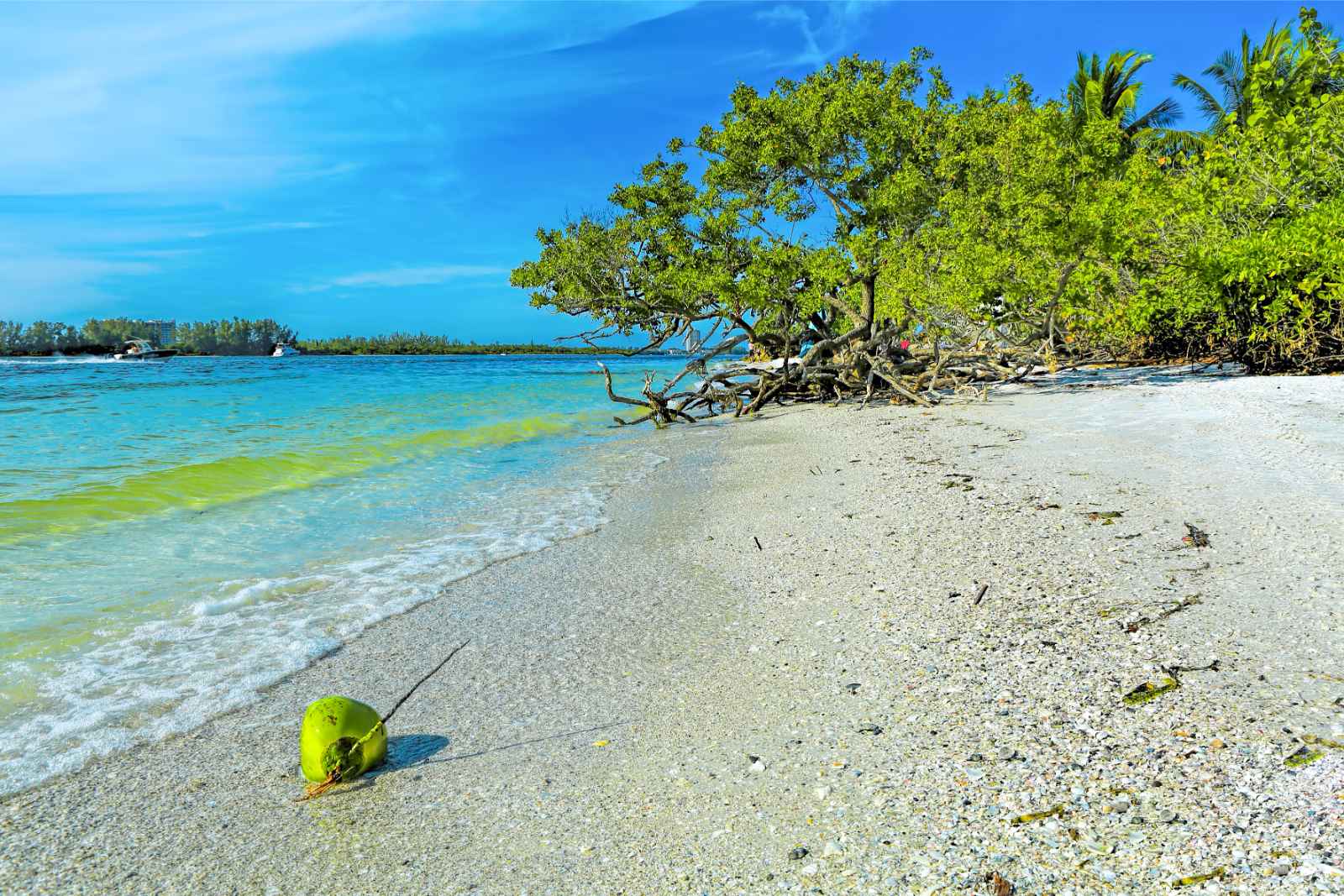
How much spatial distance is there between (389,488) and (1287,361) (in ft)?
58.9

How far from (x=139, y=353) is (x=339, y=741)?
109454mm

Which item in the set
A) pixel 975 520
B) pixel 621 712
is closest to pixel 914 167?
pixel 975 520

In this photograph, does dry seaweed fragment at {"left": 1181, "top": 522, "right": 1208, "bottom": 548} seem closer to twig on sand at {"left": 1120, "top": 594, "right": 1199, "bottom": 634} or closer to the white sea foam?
twig on sand at {"left": 1120, "top": 594, "right": 1199, "bottom": 634}

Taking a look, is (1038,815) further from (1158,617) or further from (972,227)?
(972,227)

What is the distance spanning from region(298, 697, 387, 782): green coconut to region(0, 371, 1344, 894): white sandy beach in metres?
0.10

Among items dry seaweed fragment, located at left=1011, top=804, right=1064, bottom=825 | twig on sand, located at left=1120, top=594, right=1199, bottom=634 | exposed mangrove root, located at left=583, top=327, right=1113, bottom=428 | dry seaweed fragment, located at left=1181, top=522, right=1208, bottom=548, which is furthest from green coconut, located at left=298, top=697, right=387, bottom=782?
exposed mangrove root, located at left=583, top=327, right=1113, bottom=428

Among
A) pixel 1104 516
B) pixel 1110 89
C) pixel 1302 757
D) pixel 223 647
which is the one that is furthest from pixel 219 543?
pixel 1110 89

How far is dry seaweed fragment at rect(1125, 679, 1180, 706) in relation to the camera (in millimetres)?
3029

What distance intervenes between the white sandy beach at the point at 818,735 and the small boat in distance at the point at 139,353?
103 metres

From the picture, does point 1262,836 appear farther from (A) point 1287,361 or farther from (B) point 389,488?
(A) point 1287,361

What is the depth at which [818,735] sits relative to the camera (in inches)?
119

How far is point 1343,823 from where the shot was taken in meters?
2.19

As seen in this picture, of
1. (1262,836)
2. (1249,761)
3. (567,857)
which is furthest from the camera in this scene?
(1249,761)

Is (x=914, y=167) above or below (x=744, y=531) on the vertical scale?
above
